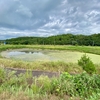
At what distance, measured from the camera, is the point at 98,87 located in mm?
4207

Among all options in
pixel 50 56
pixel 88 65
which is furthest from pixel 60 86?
pixel 50 56

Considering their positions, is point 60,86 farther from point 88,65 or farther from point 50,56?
point 50,56

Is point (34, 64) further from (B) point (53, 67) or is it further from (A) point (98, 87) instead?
(A) point (98, 87)

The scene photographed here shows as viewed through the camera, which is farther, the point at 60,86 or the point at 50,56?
the point at 50,56

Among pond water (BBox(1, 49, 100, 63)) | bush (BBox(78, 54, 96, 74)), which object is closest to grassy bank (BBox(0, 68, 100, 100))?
bush (BBox(78, 54, 96, 74))

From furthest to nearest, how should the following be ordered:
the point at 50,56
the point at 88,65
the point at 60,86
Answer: the point at 50,56 → the point at 88,65 → the point at 60,86

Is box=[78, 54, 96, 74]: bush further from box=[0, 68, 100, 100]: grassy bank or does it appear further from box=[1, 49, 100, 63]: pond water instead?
box=[1, 49, 100, 63]: pond water

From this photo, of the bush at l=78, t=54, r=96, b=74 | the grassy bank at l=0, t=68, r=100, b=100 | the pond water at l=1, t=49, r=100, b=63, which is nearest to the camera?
the grassy bank at l=0, t=68, r=100, b=100

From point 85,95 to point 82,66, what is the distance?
4220mm

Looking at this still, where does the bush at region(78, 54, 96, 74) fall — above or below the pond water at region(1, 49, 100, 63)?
above

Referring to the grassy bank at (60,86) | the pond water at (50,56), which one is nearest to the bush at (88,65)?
the grassy bank at (60,86)

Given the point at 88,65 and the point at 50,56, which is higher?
the point at 88,65

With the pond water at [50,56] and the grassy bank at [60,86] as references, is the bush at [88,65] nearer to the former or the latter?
the grassy bank at [60,86]

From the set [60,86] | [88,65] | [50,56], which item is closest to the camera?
[60,86]
